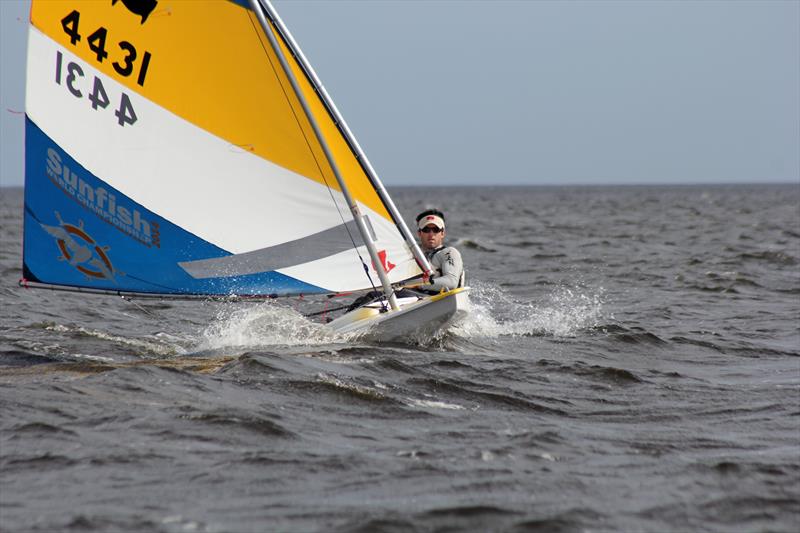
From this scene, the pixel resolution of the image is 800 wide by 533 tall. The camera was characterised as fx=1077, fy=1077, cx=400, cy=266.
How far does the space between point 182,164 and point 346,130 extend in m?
1.60

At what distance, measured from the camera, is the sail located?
9.84m

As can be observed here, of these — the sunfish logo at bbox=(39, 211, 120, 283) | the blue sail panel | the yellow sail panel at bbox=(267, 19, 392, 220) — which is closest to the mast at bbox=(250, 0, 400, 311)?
the yellow sail panel at bbox=(267, 19, 392, 220)

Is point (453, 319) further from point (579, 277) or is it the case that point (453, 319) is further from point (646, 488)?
point (579, 277)

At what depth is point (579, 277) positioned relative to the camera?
66.5ft

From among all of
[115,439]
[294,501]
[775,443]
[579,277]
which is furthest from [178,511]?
[579,277]

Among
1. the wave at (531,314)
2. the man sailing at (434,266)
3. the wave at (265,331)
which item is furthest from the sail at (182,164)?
the wave at (531,314)

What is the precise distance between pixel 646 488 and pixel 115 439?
3.16 m

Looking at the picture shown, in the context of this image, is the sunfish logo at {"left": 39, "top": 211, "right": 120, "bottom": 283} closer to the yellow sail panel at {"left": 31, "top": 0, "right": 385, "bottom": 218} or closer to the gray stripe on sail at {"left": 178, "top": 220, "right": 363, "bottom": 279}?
the gray stripe on sail at {"left": 178, "top": 220, "right": 363, "bottom": 279}

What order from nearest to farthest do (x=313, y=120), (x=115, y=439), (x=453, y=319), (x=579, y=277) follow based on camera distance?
(x=115, y=439) < (x=313, y=120) < (x=453, y=319) < (x=579, y=277)

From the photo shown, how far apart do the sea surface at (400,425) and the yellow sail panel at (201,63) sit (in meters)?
2.05

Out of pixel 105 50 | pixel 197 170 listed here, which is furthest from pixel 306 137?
pixel 105 50

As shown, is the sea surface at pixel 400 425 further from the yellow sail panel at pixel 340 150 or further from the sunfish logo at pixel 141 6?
the sunfish logo at pixel 141 6

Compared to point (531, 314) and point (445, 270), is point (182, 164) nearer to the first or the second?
point (445, 270)

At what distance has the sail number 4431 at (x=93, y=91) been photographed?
388 inches
